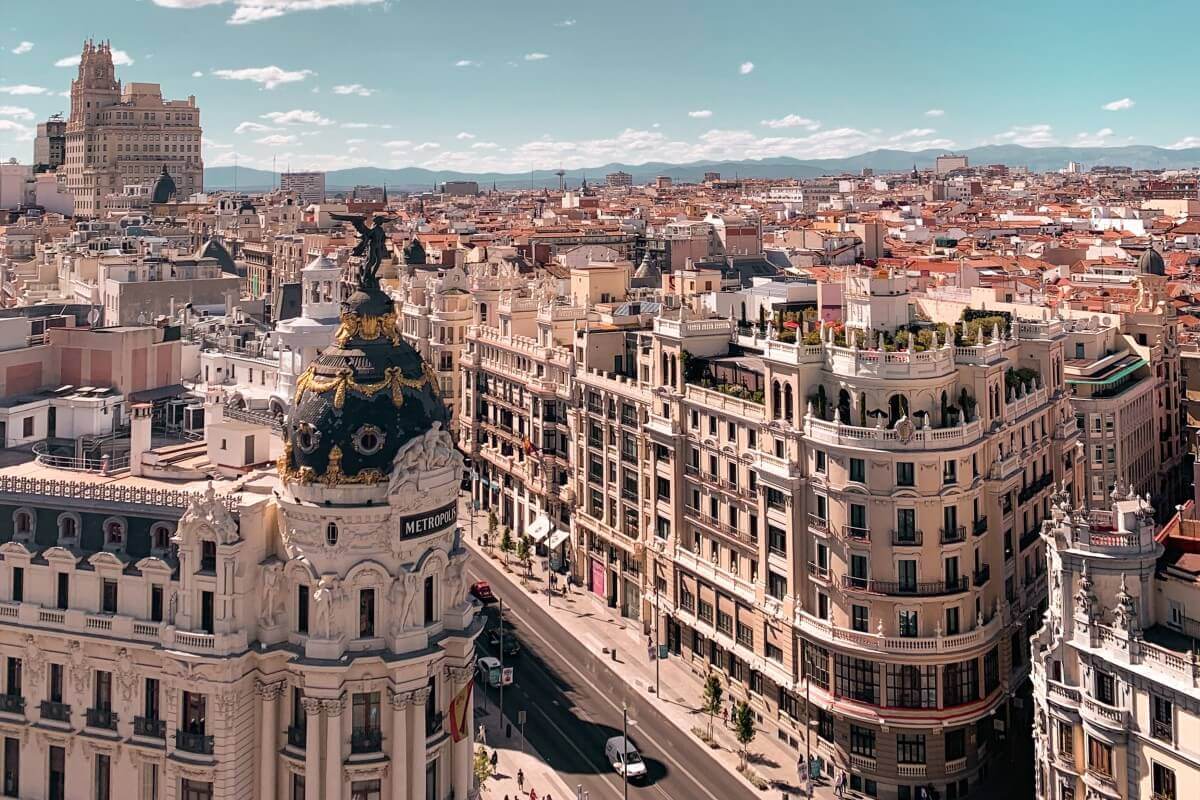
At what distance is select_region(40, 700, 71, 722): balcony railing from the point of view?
59.2 m

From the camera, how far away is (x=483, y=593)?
346ft

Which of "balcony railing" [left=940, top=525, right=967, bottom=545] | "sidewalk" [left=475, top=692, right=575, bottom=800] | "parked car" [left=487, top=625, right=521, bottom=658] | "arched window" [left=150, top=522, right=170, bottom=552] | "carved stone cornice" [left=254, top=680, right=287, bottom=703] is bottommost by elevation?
"sidewalk" [left=475, top=692, right=575, bottom=800]

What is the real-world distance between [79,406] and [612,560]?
155 feet

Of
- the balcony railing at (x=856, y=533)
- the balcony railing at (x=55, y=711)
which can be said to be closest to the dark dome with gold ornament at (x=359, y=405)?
the balcony railing at (x=55, y=711)

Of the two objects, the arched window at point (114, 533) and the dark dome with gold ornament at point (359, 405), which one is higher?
the dark dome with gold ornament at point (359, 405)

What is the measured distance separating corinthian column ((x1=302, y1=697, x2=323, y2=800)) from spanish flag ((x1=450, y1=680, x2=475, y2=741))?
22.8ft

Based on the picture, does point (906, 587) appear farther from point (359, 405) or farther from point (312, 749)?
point (312, 749)

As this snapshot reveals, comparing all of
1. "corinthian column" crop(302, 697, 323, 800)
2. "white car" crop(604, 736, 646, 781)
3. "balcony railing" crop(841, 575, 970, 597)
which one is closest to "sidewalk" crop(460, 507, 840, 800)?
"white car" crop(604, 736, 646, 781)

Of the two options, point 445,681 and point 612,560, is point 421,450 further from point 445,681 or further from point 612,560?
point 612,560

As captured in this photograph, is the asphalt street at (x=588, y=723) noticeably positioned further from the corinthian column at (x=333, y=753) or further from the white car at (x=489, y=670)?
the corinthian column at (x=333, y=753)

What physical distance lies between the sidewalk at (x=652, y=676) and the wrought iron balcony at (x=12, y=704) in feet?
141

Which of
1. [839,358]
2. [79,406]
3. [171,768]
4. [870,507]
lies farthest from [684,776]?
[79,406]

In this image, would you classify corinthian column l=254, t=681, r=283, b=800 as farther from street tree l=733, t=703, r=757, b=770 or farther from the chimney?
street tree l=733, t=703, r=757, b=770

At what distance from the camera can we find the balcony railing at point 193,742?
2221 inches
